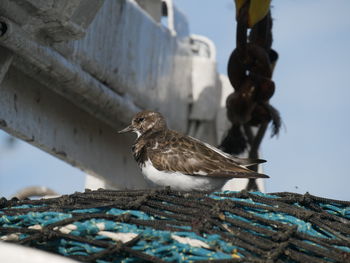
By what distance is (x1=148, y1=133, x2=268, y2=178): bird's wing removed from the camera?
367 centimetres

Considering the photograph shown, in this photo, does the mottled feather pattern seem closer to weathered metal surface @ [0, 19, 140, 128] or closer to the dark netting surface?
weathered metal surface @ [0, 19, 140, 128]

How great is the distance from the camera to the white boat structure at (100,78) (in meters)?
3.73

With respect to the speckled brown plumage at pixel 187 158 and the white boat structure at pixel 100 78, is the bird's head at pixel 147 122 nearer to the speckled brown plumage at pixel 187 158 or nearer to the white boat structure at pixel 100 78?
the white boat structure at pixel 100 78

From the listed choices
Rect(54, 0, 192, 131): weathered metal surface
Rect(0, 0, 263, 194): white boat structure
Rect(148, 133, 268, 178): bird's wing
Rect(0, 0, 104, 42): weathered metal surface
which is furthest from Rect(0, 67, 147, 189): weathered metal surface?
Rect(148, 133, 268, 178): bird's wing

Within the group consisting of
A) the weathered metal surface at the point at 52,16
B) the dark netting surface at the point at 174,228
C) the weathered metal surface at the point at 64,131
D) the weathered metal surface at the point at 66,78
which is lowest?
the dark netting surface at the point at 174,228

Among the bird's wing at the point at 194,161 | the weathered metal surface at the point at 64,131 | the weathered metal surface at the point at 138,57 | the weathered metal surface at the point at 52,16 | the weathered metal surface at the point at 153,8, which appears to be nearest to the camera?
the weathered metal surface at the point at 52,16

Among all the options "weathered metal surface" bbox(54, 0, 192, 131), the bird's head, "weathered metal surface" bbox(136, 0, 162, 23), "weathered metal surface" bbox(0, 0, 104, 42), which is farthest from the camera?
"weathered metal surface" bbox(136, 0, 162, 23)

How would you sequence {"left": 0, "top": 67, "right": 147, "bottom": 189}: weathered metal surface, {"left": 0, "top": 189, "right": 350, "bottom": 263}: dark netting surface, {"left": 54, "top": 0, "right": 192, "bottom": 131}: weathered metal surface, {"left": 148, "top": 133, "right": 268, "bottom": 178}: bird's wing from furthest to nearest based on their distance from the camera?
{"left": 54, "top": 0, "right": 192, "bottom": 131}: weathered metal surface, {"left": 0, "top": 67, "right": 147, "bottom": 189}: weathered metal surface, {"left": 148, "top": 133, "right": 268, "bottom": 178}: bird's wing, {"left": 0, "top": 189, "right": 350, "bottom": 263}: dark netting surface

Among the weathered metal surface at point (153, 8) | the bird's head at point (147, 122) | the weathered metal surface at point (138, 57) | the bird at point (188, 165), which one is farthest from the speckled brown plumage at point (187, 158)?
the weathered metal surface at point (153, 8)

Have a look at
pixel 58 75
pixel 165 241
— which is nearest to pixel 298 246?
pixel 165 241

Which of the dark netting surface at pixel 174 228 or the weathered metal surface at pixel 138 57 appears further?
the weathered metal surface at pixel 138 57

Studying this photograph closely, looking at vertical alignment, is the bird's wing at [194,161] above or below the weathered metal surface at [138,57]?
below

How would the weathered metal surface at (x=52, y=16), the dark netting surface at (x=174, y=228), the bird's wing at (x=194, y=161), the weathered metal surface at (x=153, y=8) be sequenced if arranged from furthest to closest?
the weathered metal surface at (x=153, y=8) < the bird's wing at (x=194, y=161) < the weathered metal surface at (x=52, y=16) < the dark netting surface at (x=174, y=228)

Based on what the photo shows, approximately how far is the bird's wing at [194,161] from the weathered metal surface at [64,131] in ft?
2.65
